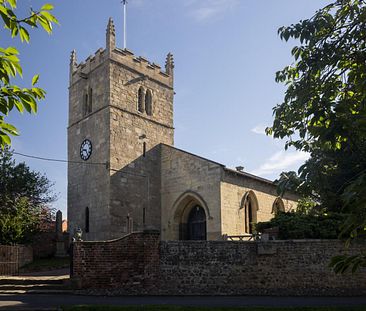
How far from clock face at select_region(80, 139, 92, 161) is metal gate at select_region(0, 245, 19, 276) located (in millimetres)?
8267

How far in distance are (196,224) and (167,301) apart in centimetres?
1459

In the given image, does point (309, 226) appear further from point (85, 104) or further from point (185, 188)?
point (85, 104)

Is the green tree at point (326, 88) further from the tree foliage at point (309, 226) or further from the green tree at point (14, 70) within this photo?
the tree foliage at point (309, 226)

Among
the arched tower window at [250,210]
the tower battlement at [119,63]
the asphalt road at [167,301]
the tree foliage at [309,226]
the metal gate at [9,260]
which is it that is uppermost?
the tower battlement at [119,63]

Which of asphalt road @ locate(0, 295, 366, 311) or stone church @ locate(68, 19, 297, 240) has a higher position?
stone church @ locate(68, 19, 297, 240)

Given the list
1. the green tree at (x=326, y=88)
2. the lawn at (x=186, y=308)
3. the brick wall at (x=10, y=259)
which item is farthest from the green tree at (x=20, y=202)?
the green tree at (x=326, y=88)

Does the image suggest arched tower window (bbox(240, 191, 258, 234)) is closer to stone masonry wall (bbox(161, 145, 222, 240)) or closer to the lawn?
stone masonry wall (bbox(161, 145, 222, 240))

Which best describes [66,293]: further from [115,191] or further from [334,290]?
[115,191]

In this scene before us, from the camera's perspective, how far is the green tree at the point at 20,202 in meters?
24.0

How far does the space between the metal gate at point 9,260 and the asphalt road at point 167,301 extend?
6754 mm

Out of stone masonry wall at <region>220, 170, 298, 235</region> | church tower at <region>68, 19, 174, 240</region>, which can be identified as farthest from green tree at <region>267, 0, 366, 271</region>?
church tower at <region>68, 19, 174, 240</region>

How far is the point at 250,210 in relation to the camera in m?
28.5

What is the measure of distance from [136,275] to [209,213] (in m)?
10.4

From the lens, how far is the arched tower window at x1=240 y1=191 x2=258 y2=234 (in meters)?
27.4
